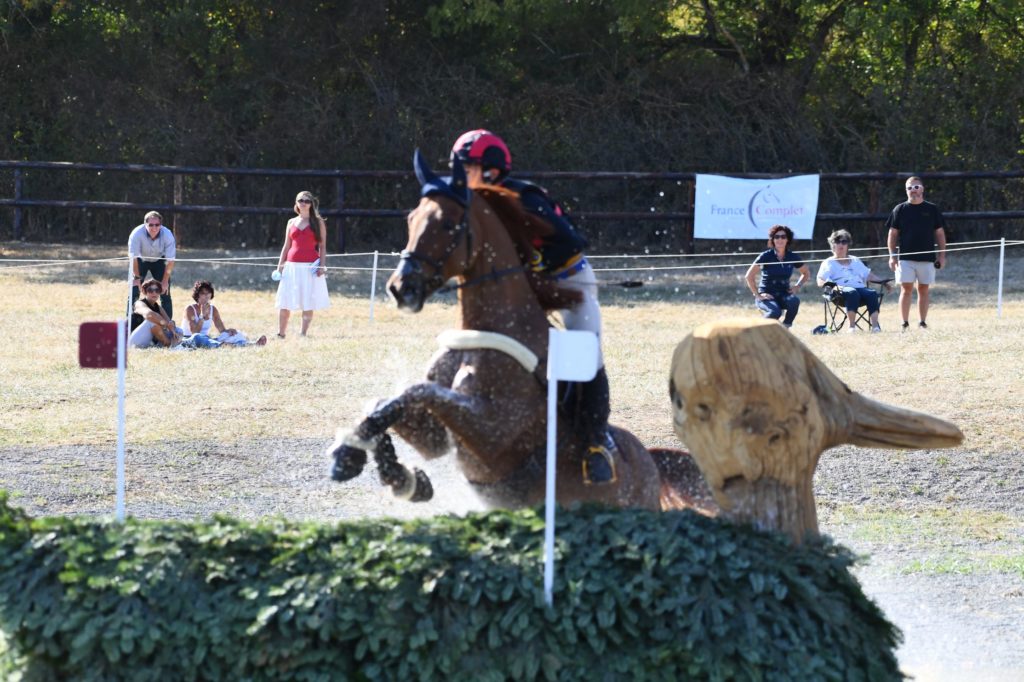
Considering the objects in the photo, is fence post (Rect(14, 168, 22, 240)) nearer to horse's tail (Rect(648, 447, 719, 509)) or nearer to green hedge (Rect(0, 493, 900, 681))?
horse's tail (Rect(648, 447, 719, 509))

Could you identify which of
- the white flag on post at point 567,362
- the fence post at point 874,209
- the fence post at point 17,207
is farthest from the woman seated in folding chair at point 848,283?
the fence post at point 17,207

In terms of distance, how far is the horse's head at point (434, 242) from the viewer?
16.8 ft

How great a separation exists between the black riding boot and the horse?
0.17 feet

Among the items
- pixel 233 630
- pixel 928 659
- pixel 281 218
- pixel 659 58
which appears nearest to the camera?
pixel 233 630

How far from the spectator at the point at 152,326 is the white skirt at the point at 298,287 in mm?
A: 1232

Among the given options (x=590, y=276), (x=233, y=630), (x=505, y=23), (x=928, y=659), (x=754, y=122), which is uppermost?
(x=505, y=23)

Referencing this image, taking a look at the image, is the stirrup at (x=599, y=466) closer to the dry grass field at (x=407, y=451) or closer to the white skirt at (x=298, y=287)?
the dry grass field at (x=407, y=451)

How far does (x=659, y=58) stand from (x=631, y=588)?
2425 centimetres

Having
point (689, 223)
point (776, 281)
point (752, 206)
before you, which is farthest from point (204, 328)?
point (689, 223)

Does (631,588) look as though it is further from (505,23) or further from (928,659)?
(505,23)

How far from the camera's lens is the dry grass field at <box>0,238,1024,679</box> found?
7086 mm

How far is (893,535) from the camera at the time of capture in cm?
800

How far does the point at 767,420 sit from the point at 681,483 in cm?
199

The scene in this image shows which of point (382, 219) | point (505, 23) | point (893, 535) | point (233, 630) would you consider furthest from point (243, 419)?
point (505, 23)
